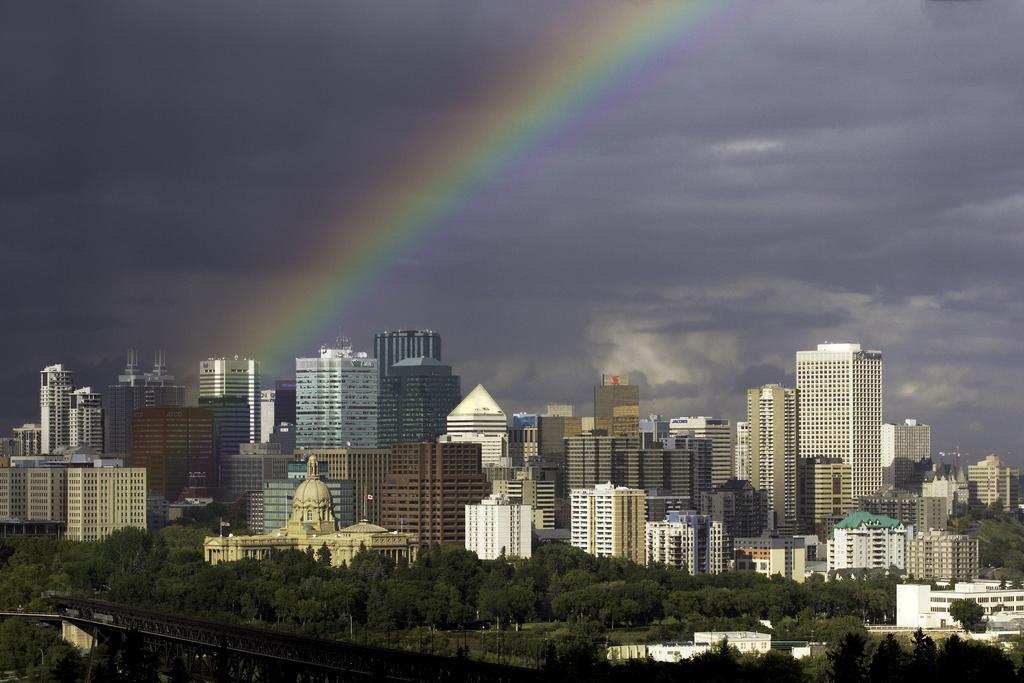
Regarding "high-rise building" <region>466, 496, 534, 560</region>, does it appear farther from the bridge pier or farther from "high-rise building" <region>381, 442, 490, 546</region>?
the bridge pier

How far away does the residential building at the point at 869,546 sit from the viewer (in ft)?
504

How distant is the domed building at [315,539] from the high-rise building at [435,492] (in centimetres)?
1193

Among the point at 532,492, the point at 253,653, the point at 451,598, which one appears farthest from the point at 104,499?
the point at 253,653

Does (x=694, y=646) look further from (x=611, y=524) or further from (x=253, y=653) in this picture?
(x=611, y=524)

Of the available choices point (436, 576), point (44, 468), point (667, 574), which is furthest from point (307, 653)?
point (44, 468)

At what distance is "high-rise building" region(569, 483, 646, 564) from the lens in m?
152

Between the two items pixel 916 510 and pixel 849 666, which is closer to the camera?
pixel 849 666

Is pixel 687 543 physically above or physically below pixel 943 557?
above

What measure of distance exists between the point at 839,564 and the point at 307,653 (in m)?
81.7

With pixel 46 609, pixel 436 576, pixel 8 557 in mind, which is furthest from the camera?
pixel 8 557

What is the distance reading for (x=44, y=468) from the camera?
17325 centimetres

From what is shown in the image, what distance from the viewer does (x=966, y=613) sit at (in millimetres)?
108000

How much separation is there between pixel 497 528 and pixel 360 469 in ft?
94.6

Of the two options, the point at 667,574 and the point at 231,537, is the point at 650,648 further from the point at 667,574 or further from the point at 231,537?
the point at 231,537
